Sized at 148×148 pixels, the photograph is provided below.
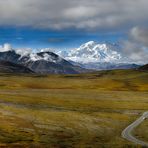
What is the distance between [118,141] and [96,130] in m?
20.7

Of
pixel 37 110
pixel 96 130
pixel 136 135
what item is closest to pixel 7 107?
pixel 37 110

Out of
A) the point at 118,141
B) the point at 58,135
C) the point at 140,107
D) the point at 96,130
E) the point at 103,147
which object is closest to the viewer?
the point at 103,147

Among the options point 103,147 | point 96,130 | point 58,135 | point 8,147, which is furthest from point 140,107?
point 8,147

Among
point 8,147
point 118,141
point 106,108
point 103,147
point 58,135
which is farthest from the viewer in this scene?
point 106,108

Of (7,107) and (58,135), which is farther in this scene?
(7,107)

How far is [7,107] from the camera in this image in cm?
13650

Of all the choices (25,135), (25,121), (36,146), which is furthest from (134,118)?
(36,146)

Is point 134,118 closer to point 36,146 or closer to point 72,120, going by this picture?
point 72,120

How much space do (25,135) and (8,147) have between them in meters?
17.0

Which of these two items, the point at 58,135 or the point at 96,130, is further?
the point at 96,130

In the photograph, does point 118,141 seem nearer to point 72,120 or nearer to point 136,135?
point 136,135

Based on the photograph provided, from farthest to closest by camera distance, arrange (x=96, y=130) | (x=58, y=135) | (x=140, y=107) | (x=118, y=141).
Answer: (x=140, y=107) → (x=96, y=130) → (x=58, y=135) → (x=118, y=141)

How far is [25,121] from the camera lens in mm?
110938

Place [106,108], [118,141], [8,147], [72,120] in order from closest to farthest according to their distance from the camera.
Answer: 1. [8,147]
2. [118,141]
3. [72,120]
4. [106,108]
